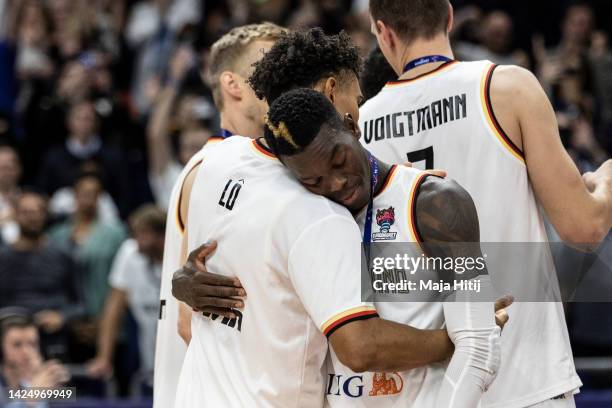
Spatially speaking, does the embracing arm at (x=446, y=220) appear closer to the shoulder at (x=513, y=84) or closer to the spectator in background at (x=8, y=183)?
the shoulder at (x=513, y=84)

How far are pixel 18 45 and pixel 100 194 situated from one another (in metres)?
4.00

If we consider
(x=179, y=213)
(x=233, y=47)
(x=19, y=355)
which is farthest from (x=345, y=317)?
(x=19, y=355)

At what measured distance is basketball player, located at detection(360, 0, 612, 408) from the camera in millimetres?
3994

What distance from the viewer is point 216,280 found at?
3.64 m

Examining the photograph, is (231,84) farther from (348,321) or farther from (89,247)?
(89,247)

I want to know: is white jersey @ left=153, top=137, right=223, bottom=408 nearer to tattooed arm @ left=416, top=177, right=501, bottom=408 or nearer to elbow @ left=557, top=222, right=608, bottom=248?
tattooed arm @ left=416, top=177, right=501, bottom=408

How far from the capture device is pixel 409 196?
11.4ft

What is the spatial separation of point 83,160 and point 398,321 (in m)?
8.28

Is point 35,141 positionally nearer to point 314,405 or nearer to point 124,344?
point 124,344

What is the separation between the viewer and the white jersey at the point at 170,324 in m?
4.50

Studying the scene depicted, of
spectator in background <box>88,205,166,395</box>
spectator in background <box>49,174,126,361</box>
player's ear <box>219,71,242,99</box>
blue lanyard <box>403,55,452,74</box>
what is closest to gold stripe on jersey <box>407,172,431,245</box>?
blue lanyard <box>403,55,452,74</box>

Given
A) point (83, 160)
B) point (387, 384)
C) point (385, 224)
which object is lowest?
point (83, 160)

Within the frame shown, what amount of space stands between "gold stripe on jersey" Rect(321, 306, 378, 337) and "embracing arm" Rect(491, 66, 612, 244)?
1.08 meters

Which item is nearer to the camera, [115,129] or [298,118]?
[298,118]
